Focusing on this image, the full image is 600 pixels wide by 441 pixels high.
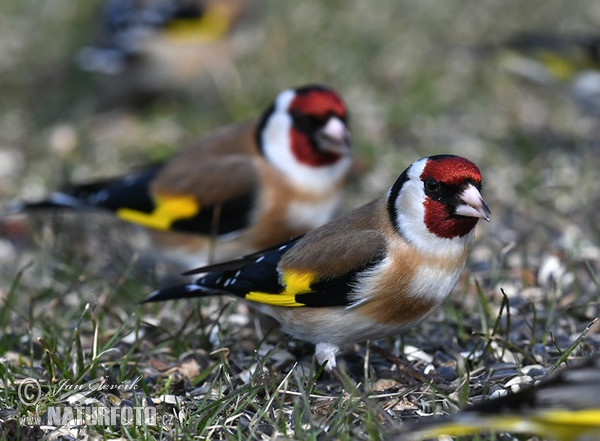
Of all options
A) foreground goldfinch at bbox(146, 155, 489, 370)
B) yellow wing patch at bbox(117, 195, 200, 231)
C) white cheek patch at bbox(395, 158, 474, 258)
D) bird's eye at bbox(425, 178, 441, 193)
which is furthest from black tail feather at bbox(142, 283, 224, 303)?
yellow wing patch at bbox(117, 195, 200, 231)

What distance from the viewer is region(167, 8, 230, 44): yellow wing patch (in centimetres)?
711

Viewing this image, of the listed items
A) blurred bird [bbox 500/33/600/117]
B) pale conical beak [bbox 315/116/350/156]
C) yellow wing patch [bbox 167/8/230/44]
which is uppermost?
blurred bird [bbox 500/33/600/117]

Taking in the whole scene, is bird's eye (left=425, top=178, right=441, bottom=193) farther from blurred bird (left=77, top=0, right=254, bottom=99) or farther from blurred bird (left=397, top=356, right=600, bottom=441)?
blurred bird (left=77, top=0, right=254, bottom=99)

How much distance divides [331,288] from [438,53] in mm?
4277

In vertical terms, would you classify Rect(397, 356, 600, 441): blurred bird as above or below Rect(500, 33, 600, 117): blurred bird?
below

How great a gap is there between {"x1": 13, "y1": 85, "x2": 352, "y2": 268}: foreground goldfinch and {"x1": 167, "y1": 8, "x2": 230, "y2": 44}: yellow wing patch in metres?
2.56

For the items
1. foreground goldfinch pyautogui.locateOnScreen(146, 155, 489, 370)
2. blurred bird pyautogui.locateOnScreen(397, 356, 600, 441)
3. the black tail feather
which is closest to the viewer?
blurred bird pyautogui.locateOnScreen(397, 356, 600, 441)

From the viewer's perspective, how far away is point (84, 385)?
3266 millimetres

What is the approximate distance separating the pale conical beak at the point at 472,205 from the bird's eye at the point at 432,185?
3.9 inches

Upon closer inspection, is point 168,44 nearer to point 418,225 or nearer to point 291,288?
point 291,288

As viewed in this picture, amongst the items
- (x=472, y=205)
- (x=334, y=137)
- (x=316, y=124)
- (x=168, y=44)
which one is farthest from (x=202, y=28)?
(x=472, y=205)

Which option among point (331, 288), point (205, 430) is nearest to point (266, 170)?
point (331, 288)

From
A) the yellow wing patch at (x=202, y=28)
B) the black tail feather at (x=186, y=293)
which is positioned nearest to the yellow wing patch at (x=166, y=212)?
the black tail feather at (x=186, y=293)

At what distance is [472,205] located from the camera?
10.3ft
